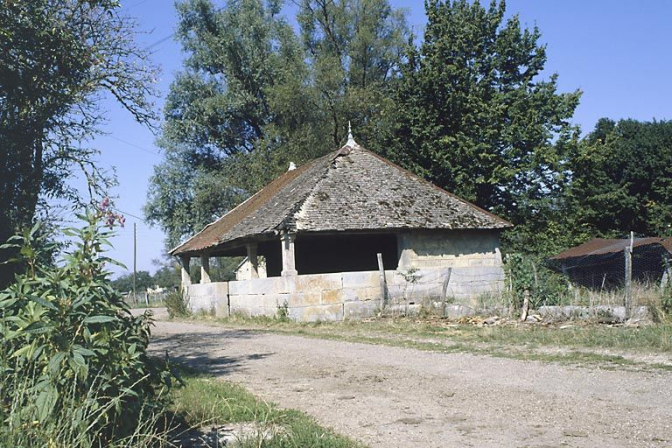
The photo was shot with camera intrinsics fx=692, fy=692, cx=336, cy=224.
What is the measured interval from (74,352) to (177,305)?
76.4ft

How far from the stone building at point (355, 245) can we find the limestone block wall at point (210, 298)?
0.04 meters

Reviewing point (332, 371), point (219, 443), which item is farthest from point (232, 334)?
point (219, 443)

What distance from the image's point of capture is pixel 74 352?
432 centimetres

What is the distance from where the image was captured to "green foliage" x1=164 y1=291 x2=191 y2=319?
2662 centimetres

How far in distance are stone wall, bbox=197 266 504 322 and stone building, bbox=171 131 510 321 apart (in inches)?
1.1

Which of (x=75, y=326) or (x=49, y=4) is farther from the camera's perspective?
(x=49, y=4)

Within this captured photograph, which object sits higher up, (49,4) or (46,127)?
(49,4)

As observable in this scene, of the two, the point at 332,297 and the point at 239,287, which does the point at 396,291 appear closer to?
the point at 332,297

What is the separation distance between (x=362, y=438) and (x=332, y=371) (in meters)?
3.85

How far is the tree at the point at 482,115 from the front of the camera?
29609 mm

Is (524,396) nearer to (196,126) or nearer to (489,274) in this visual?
(489,274)

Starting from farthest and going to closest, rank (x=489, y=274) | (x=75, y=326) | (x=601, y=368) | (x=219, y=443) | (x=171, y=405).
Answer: (x=489, y=274) < (x=601, y=368) < (x=171, y=405) < (x=219, y=443) < (x=75, y=326)

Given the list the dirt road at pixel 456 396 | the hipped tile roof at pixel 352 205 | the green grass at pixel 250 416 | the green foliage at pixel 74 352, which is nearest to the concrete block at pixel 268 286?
the hipped tile roof at pixel 352 205

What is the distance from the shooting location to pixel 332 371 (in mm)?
9789
